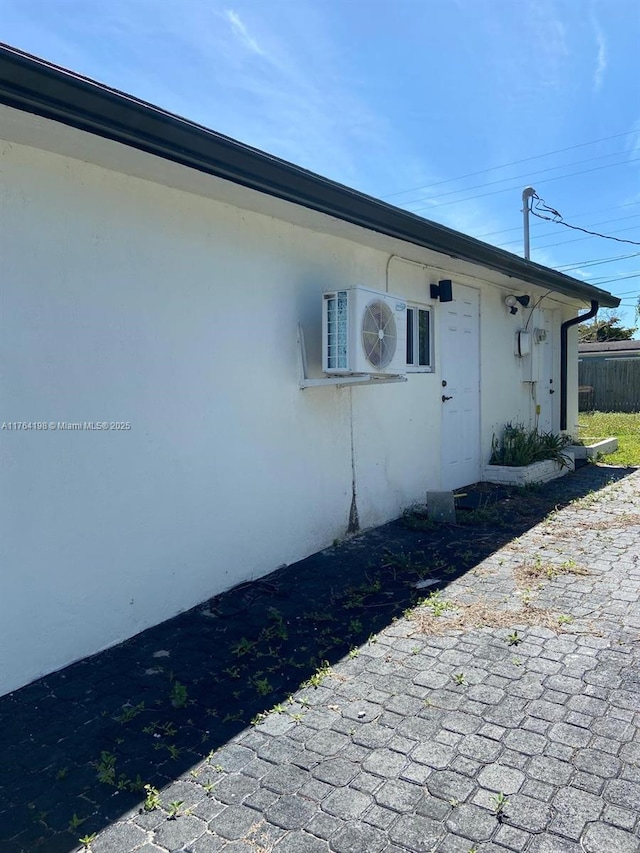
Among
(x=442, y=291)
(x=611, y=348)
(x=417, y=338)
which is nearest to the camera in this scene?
(x=417, y=338)

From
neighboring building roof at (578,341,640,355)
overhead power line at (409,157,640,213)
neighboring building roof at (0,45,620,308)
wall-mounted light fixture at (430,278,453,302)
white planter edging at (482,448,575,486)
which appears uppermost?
overhead power line at (409,157,640,213)

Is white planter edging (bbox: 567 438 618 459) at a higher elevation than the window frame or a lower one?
lower

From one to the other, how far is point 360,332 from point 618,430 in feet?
38.7

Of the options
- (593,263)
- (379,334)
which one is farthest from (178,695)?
(593,263)

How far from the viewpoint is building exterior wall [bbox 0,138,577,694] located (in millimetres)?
2947

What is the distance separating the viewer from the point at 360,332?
459cm

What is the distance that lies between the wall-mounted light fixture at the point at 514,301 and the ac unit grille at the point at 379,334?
4.19 metres

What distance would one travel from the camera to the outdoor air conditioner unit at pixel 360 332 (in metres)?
4.55

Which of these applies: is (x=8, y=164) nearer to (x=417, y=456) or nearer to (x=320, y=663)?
(x=320, y=663)

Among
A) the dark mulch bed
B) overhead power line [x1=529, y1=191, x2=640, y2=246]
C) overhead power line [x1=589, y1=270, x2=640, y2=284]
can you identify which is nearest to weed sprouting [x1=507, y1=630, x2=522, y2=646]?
the dark mulch bed

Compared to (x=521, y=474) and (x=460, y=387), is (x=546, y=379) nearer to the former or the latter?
(x=521, y=474)

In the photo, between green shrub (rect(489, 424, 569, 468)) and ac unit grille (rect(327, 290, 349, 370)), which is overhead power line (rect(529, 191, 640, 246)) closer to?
green shrub (rect(489, 424, 569, 468))

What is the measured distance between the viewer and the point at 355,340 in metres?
4.54

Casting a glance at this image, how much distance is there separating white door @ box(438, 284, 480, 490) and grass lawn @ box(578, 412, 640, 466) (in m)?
3.46
